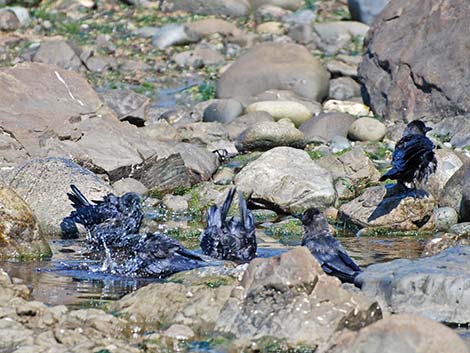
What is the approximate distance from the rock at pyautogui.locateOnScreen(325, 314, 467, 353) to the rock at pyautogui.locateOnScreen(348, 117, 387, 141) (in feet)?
31.0

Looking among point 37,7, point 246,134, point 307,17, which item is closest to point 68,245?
point 246,134

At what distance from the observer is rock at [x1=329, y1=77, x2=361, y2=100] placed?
696 inches

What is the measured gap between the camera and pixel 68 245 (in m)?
10.2

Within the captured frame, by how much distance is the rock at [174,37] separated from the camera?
21.6m

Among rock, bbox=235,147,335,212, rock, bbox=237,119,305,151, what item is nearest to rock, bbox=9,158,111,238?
rock, bbox=235,147,335,212

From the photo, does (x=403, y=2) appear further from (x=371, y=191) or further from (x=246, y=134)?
(x=371, y=191)

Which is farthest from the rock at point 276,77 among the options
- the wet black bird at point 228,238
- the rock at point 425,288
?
the rock at point 425,288

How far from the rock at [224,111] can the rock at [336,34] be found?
481cm

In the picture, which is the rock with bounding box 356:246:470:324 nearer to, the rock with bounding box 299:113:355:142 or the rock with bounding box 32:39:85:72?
the rock with bounding box 299:113:355:142

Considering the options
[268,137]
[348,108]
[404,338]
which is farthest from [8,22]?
[404,338]

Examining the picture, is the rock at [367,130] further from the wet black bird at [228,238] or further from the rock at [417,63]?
the wet black bird at [228,238]

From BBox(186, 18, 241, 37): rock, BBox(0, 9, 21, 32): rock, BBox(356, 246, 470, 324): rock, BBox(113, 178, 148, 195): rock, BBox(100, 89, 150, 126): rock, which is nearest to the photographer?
BBox(356, 246, 470, 324): rock

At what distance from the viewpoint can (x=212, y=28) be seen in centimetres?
2214

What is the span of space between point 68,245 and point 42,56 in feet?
33.4
